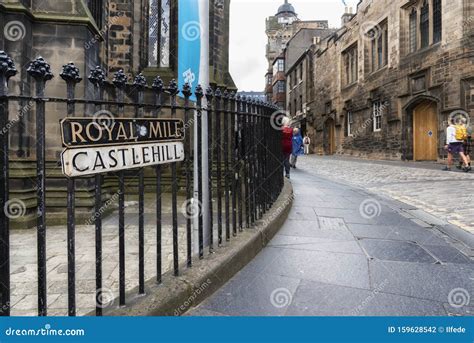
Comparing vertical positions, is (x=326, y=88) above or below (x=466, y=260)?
above

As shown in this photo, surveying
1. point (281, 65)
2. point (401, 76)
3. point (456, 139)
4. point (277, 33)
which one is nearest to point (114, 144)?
point (456, 139)

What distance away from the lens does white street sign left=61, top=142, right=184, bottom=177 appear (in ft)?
6.16

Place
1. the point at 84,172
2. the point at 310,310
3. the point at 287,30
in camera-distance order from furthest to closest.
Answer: the point at 287,30
the point at 310,310
the point at 84,172

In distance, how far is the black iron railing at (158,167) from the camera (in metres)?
1.79

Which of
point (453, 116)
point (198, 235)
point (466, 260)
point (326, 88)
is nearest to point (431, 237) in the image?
point (466, 260)

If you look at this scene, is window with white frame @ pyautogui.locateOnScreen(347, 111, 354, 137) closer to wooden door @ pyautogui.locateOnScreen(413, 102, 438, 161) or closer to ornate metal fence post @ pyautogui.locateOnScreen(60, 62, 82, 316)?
wooden door @ pyautogui.locateOnScreen(413, 102, 438, 161)

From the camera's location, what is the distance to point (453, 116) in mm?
14898

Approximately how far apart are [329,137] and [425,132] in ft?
44.3

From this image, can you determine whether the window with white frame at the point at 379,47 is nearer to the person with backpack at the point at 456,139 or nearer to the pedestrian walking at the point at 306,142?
the person with backpack at the point at 456,139

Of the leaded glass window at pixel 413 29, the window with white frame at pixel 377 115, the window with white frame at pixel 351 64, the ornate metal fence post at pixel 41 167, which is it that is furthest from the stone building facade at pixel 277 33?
the ornate metal fence post at pixel 41 167

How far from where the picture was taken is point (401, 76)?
18719 millimetres

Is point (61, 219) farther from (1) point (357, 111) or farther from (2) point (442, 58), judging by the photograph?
(1) point (357, 111)

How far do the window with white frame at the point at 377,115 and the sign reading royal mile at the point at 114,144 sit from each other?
20943 millimetres

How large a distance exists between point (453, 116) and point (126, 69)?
13089mm
